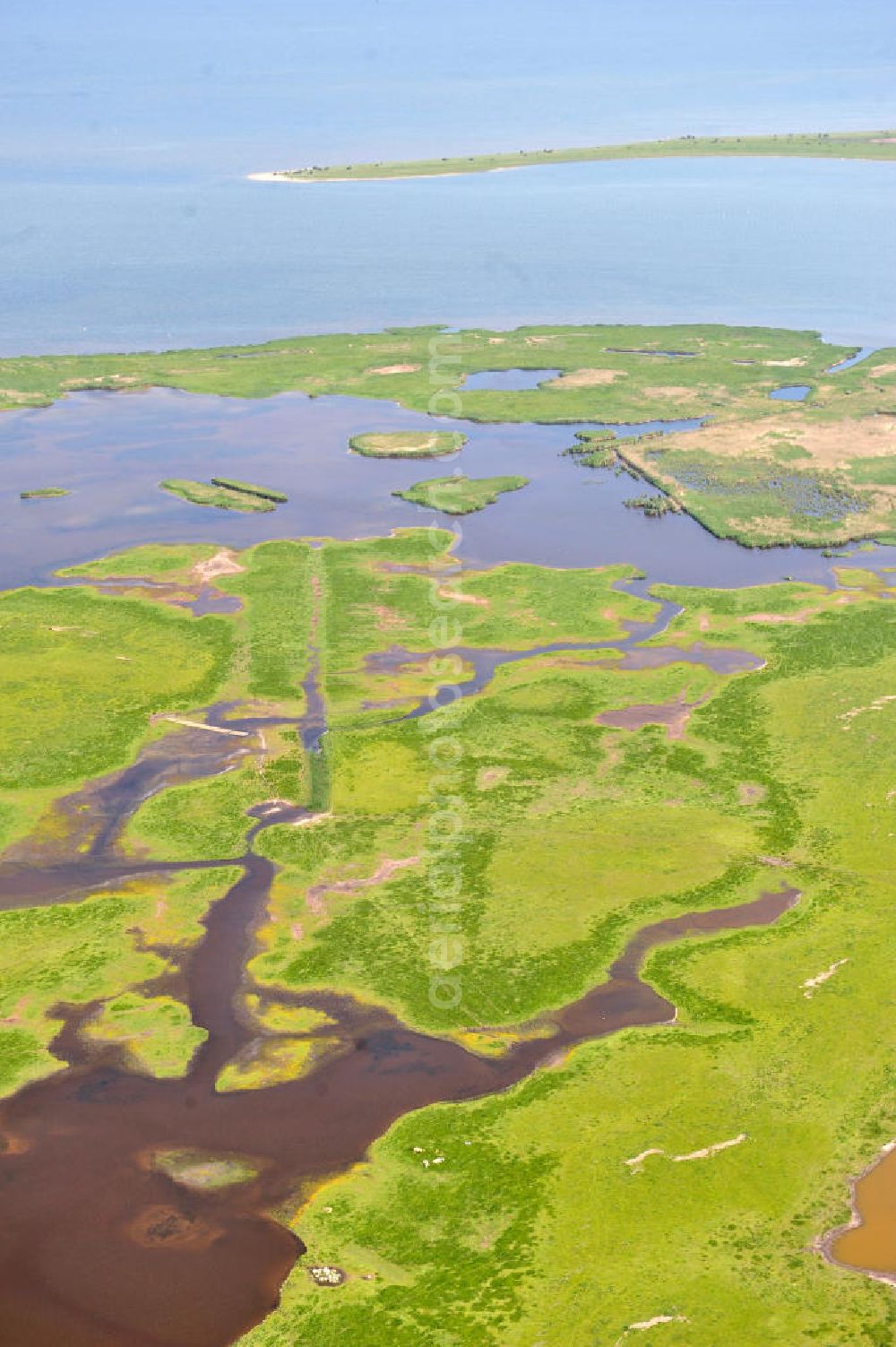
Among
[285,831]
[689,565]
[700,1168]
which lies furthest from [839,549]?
[700,1168]

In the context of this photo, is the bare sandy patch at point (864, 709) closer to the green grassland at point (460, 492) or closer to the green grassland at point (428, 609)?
the green grassland at point (428, 609)

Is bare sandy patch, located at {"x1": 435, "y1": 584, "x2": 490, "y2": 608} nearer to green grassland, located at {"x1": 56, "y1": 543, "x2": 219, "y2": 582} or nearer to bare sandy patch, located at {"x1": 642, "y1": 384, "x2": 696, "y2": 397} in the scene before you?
green grassland, located at {"x1": 56, "y1": 543, "x2": 219, "y2": 582}

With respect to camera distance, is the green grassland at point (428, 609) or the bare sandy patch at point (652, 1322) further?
the green grassland at point (428, 609)

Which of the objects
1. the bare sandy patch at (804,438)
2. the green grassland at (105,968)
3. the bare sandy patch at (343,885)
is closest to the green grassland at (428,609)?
the bare sandy patch at (343,885)

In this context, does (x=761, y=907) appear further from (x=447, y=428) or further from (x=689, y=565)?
(x=447, y=428)

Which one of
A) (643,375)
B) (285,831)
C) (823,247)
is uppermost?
(823,247)

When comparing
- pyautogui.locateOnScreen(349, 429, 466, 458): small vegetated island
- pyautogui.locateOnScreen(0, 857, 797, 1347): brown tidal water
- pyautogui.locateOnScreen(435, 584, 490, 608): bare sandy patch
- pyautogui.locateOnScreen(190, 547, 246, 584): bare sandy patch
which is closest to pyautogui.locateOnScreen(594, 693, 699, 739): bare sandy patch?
pyautogui.locateOnScreen(435, 584, 490, 608): bare sandy patch
